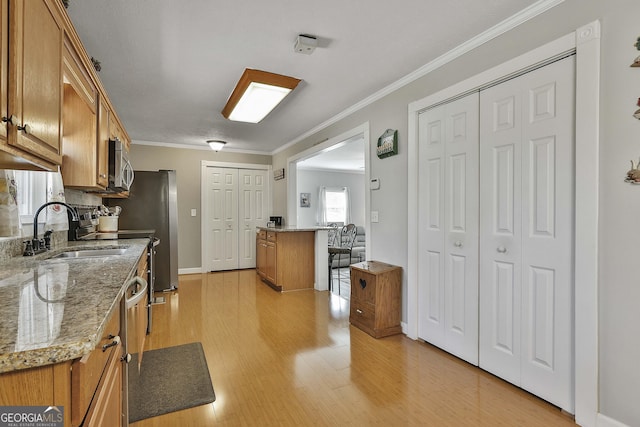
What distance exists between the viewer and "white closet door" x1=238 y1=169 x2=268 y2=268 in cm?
628

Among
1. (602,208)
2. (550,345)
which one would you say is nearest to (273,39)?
(602,208)

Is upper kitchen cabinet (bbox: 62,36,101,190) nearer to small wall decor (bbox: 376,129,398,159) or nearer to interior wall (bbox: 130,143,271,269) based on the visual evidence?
small wall decor (bbox: 376,129,398,159)

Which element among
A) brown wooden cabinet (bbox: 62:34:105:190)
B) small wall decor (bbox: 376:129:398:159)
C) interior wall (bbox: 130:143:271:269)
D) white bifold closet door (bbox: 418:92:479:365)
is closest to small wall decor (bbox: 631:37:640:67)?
white bifold closet door (bbox: 418:92:479:365)

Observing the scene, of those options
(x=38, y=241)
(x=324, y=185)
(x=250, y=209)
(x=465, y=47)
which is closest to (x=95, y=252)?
(x=38, y=241)

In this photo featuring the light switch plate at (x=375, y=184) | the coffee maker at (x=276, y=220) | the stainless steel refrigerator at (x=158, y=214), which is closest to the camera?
the light switch plate at (x=375, y=184)

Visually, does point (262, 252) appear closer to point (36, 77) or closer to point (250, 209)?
point (250, 209)

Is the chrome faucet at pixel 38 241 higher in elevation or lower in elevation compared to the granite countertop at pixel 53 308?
higher

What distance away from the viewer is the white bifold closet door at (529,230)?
182 cm

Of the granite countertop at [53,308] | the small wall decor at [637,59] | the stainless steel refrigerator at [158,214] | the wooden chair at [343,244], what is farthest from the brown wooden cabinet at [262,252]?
the small wall decor at [637,59]

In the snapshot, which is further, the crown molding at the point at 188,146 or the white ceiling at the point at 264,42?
the crown molding at the point at 188,146

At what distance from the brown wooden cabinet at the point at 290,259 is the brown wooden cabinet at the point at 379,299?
5.51 feet

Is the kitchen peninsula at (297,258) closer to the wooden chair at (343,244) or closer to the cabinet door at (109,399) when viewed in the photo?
the wooden chair at (343,244)

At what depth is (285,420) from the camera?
175 cm

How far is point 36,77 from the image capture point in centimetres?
125
